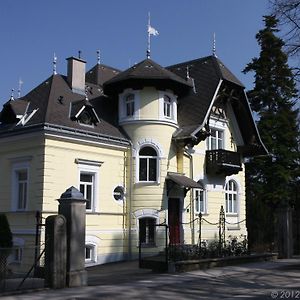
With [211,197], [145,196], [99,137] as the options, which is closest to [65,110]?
[99,137]

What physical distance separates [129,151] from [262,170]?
13.7 metres

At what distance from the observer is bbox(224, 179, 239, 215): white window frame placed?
93.9ft

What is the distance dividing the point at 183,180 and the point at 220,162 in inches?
132

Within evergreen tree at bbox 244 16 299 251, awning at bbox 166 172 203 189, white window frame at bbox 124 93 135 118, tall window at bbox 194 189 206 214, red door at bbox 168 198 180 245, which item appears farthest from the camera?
evergreen tree at bbox 244 16 299 251

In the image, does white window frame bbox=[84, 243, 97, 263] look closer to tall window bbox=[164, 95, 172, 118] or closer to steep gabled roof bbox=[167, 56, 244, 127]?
tall window bbox=[164, 95, 172, 118]

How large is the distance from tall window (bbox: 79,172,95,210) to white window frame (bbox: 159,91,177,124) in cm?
452

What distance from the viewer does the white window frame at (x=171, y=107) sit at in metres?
24.4

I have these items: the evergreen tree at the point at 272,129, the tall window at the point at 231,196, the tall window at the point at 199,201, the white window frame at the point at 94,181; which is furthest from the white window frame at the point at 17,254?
the evergreen tree at the point at 272,129

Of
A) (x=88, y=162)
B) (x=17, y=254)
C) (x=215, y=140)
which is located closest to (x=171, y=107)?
(x=215, y=140)

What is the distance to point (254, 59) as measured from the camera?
35531 mm

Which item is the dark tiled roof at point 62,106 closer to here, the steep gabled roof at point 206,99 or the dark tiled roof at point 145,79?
the dark tiled roof at point 145,79

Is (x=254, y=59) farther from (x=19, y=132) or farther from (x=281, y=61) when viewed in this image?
(x=19, y=132)

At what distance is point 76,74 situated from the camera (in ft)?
82.9

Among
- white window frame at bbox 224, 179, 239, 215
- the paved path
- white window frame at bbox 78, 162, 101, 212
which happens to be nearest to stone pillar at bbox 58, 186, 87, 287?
the paved path
